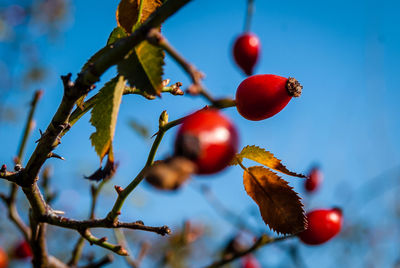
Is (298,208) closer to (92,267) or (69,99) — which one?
(69,99)

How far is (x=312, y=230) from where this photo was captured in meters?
1.42

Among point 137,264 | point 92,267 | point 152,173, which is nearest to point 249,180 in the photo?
point 152,173

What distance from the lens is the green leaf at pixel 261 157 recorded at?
106cm

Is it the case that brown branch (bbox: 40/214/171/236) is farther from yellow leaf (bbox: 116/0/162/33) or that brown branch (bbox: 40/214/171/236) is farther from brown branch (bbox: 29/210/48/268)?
yellow leaf (bbox: 116/0/162/33)

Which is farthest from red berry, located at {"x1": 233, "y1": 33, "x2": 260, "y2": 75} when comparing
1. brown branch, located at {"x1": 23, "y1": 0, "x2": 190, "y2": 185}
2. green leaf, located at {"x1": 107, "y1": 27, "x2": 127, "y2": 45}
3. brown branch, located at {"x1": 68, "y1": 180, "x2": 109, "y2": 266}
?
brown branch, located at {"x1": 23, "y1": 0, "x2": 190, "y2": 185}

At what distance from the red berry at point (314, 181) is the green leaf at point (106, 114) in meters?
1.59

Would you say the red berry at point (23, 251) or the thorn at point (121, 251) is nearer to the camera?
the thorn at point (121, 251)

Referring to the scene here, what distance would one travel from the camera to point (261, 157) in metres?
1.08

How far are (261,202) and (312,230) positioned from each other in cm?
47

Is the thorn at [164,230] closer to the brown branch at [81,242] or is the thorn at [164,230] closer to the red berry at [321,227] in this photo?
the red berry at [321,227]

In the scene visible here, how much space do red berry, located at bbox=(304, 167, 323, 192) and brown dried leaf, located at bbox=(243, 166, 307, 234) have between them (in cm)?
128

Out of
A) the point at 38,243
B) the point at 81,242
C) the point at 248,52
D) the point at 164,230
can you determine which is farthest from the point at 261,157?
the point at 248,52

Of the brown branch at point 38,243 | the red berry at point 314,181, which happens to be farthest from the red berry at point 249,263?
the brown branch at point 38,243

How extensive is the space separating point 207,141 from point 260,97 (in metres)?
0.44
